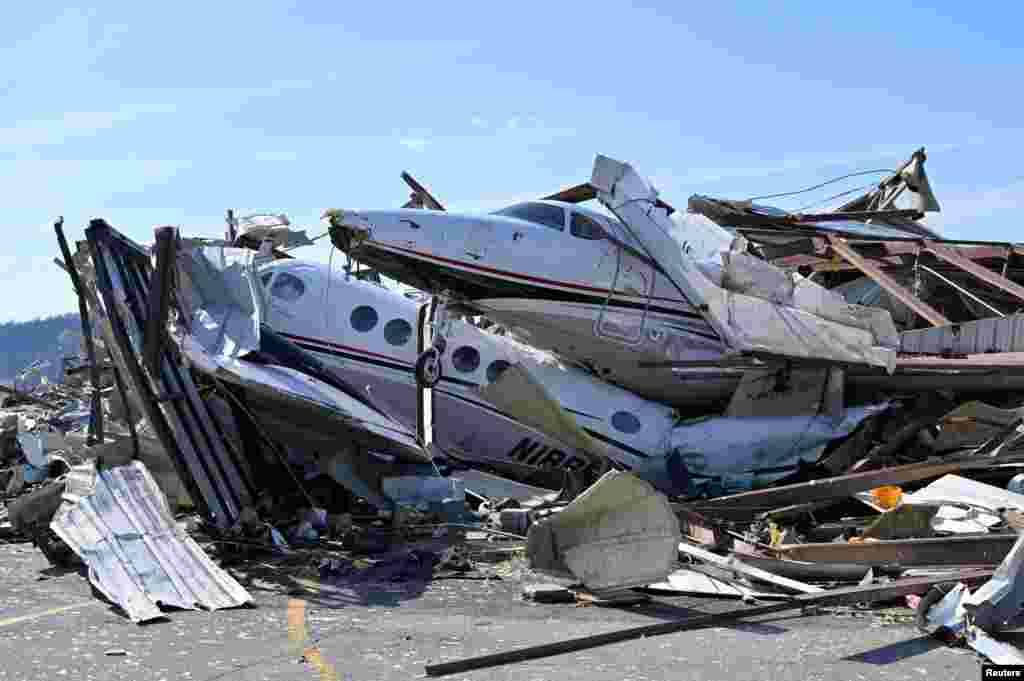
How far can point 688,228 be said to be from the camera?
53.2 feet

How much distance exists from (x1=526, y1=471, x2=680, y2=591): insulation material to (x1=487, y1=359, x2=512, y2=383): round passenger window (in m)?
6.45

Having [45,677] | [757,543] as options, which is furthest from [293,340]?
[45,677]

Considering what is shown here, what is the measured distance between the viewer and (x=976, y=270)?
60.7 ft

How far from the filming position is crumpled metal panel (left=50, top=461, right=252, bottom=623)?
9281 mm

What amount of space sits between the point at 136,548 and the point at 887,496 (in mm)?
7368

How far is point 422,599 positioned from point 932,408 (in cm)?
861

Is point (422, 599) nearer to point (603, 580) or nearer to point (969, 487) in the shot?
point (603, 580)

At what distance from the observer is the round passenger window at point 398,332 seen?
15570mm

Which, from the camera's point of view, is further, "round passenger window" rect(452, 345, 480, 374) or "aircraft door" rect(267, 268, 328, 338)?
"round passenger window" rect(452, 345, 480, 374)

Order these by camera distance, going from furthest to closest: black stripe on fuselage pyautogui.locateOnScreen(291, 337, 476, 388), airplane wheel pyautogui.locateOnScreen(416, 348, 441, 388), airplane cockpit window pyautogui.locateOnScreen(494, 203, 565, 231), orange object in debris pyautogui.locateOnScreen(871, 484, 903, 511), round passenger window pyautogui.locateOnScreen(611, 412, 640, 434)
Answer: airplane cockpit window pyautogui.locateOnScreen(494, 203, 565, 231) → round passenger window pyautogui.locateOnScreen(611, 412, 640, 434) → airplane wheel pyautogui.locateOnScreen(416, 348, 441, 388) → black stripe on fuselage pyautogui.locateOnScreen(291, 337, 476, 388) → orange object in debris pyautogui.locateOnScreen(871, 484, 903, 511)

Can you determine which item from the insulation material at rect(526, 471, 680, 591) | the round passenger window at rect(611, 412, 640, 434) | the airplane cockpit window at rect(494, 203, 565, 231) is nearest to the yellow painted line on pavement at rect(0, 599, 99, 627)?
the insulation material at rect(526, 471, 680, 591)

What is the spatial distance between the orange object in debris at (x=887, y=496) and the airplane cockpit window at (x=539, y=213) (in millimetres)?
5709

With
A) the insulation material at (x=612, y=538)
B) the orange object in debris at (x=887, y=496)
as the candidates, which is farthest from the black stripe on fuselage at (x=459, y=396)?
the insulation material at (x=612, y=538)

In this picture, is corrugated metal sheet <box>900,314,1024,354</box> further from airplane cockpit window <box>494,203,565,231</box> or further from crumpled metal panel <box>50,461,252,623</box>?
crumpled metal panel <box>50,461,252,623</box>
